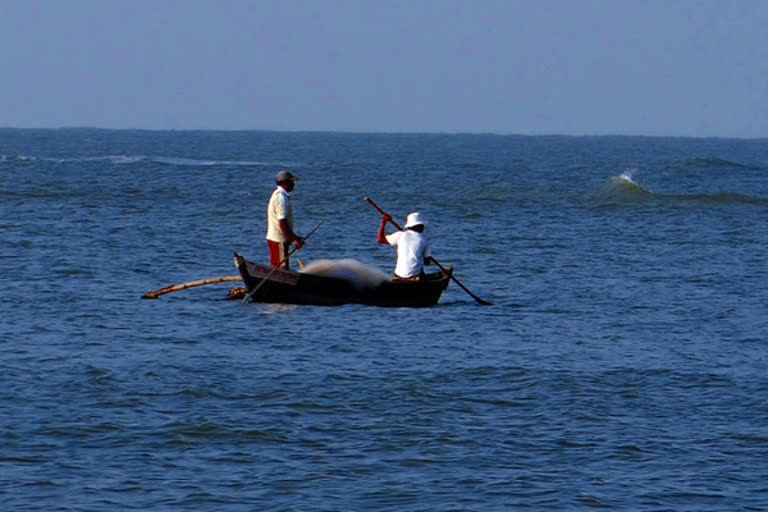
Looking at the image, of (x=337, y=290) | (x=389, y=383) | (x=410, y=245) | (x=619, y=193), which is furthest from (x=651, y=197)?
(x=389, y=383)

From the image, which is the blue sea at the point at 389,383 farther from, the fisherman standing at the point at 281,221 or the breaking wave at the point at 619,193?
the breaking wave at the point at 619,193

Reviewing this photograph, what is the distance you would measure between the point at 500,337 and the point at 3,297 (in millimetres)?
9393

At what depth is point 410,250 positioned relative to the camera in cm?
2291

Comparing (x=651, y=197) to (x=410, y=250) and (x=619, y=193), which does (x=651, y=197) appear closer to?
(x=619, y=193)

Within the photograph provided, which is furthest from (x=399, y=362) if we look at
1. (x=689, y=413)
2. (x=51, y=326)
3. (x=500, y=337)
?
(x=51, y=326)

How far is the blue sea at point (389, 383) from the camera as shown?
40.8 ft

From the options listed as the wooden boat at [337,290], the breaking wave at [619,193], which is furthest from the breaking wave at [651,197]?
the wooden boat at [337,290]

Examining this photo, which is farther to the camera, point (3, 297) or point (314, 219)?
point (314, 219)

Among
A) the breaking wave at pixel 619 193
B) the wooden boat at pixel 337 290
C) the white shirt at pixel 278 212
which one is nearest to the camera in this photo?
the white shirt at pixel 278 212

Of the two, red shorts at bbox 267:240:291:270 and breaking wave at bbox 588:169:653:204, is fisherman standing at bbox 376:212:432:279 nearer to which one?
red shorts at bbox 267:240:291:270

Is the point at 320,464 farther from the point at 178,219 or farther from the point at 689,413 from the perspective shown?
the point at 178,219

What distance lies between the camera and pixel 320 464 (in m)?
13.1

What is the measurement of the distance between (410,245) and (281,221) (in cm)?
232

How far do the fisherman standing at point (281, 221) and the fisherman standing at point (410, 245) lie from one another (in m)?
1.56
